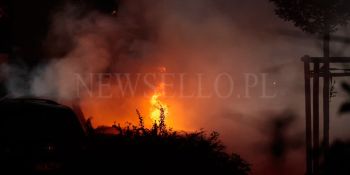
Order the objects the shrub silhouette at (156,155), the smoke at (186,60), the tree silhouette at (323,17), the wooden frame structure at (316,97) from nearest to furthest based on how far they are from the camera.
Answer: the shrub silhouette at (156,155) → the wooden frame structure at (316,97) → the tree silhouette at (323,17) → the smoke at (186,60)

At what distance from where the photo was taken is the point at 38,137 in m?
6.11

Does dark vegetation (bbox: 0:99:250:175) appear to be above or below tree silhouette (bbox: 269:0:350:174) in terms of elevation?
below

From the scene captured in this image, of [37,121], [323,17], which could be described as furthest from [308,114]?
Answer: [37,121]

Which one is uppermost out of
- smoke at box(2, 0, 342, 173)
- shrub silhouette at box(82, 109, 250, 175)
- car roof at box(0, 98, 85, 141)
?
A: smoke at box(2, 0, 342, 173)

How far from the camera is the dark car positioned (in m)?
5.80

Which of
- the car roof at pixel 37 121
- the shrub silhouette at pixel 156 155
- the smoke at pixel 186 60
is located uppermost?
the smoke at pixel 186 60

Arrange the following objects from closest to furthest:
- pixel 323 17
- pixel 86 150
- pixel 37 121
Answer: pixel 86 150 < pixel 37 121 < pixel 323 17

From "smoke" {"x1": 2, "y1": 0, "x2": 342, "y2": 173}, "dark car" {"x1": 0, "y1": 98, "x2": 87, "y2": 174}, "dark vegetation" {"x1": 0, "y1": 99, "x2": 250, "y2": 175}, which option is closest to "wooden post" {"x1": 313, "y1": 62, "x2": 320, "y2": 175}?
"dark vegetation" {"x1": 0, "y1": 99, "x2": 250, "y2": 175}

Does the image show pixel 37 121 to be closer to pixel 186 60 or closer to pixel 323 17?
pixel 323 17

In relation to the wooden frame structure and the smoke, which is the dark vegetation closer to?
the wooden frame structure

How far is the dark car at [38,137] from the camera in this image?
580 centimetres

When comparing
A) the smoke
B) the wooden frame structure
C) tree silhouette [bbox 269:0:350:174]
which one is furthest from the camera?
the smoke

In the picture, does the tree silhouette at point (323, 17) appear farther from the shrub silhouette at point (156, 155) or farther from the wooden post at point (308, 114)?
the shrub silhouette at point (156, 155)

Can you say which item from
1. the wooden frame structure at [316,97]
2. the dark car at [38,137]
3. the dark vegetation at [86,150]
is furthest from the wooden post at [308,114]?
the dark car at [38,137]
